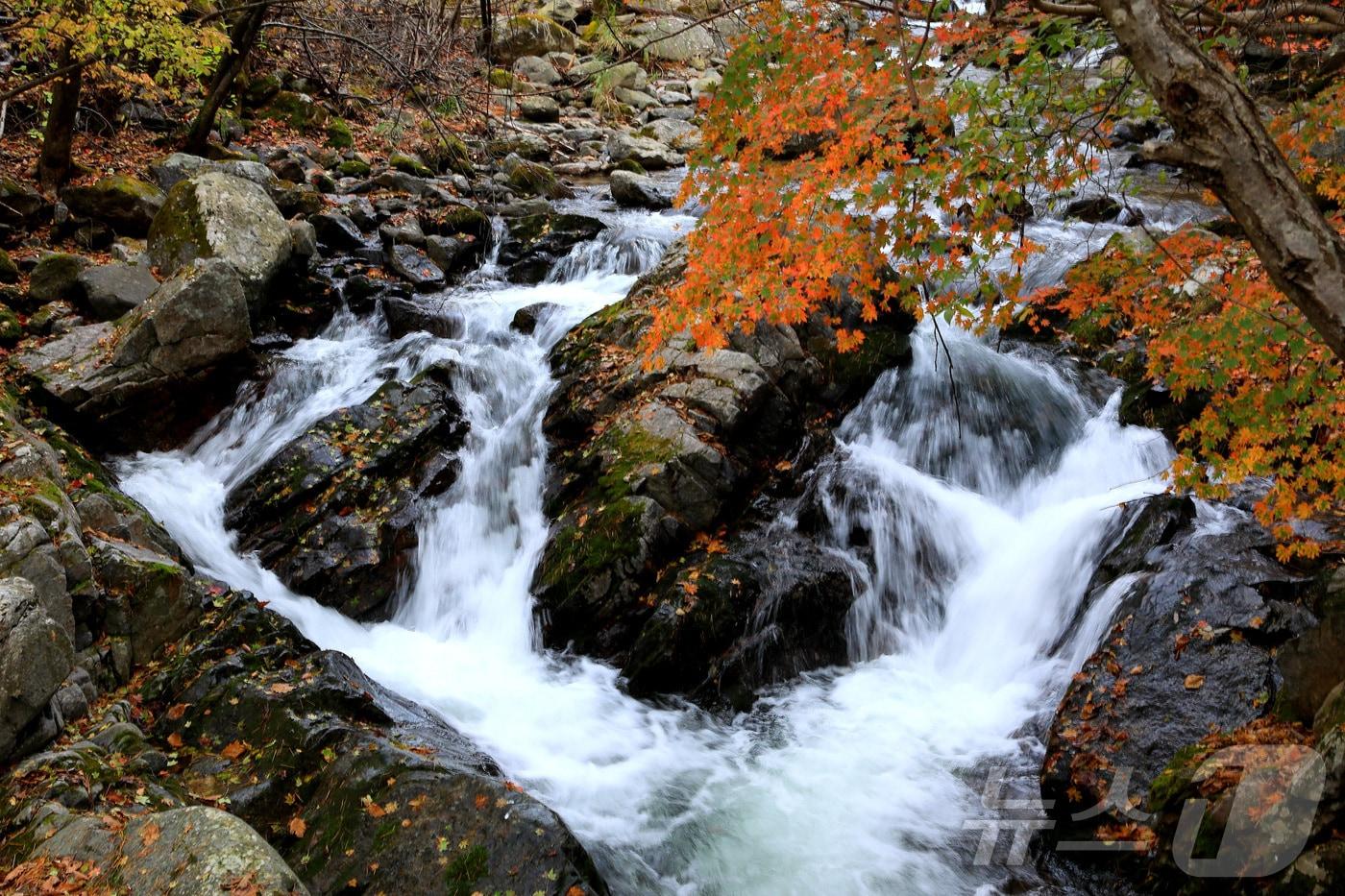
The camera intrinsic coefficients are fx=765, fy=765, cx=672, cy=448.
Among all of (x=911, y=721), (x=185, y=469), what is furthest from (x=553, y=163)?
(x=911, y=721)

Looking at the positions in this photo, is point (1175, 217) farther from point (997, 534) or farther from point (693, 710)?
point (693, 710)

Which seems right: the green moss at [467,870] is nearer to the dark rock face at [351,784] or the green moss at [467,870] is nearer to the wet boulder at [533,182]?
the dark rock face at [351,784]

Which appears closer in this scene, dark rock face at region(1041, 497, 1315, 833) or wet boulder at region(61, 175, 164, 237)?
dark rock face at region(1041, 497, 1315, 833)

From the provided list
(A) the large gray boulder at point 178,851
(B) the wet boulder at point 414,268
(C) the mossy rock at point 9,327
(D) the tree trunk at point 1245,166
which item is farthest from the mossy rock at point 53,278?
(D) the tree trunk at point 1245,166

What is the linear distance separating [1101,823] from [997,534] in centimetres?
377

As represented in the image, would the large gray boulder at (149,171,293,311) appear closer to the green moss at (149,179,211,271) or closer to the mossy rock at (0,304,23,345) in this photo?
the green moss at (149,179,211,271)

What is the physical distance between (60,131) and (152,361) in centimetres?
496

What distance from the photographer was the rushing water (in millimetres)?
5758

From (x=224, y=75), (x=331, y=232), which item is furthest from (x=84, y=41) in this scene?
(x=331, y=232)

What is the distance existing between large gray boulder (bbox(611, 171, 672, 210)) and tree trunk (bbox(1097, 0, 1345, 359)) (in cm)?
1478

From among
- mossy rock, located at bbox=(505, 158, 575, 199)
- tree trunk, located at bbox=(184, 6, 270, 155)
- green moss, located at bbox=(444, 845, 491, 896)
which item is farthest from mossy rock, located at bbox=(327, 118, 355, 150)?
green moss, located at bbox=(444, 845, 491, 896)

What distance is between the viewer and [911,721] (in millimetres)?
6883

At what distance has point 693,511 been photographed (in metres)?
7.90

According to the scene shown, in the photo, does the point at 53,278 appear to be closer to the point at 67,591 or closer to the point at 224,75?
the point at 224,75
